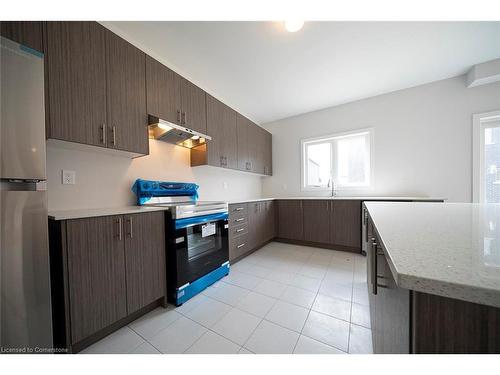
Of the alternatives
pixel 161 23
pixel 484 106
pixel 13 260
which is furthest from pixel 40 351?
pixel 484 106

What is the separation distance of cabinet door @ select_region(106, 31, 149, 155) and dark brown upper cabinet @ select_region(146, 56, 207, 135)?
0.25 feet

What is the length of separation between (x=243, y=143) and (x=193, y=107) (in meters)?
1.11

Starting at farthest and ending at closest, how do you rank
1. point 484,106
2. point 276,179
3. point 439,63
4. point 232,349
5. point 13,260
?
point 276,179 → point 484,106 → point 439,63 → point 232,349 → point 13,260

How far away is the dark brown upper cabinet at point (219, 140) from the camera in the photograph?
7.73 feet

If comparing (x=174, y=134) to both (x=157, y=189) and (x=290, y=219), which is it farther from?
(x=290, y=219)

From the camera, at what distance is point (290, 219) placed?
3285 millimetres

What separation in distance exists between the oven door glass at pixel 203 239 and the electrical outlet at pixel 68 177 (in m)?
1.00

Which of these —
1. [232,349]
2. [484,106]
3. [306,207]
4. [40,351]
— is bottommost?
[232,349]

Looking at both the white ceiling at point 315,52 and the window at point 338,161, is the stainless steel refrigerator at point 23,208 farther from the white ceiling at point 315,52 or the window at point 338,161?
the window at point 338,161

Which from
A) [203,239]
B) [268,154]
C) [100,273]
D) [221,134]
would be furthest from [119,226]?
[268,154]
